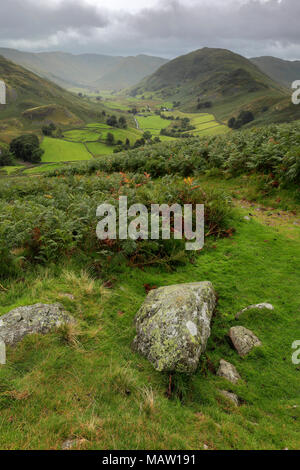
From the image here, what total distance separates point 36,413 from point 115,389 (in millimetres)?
962

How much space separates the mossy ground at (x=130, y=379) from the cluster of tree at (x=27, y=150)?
11024cm

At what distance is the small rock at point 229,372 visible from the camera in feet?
12.9

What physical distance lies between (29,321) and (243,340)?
3.77 metres

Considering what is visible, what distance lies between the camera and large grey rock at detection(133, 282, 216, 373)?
3766 millimetres

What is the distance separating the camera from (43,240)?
21.0 ft

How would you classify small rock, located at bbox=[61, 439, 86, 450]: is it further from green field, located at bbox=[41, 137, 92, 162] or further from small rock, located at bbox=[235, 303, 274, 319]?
green field, located at bbox=[41, 137, 92, 162]

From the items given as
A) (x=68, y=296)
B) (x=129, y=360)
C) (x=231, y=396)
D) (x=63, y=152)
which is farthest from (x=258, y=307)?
(x=63, y=152)

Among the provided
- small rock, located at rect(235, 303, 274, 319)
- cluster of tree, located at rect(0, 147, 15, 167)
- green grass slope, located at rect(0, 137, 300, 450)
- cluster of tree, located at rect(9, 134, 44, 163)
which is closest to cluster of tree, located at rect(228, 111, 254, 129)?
cluster of tree, located at rect(9, 134, 44, 163)

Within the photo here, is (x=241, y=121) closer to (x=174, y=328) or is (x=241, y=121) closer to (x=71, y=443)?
(x=174, y=328)

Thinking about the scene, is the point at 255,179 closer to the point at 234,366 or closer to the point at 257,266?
the point at 257,266

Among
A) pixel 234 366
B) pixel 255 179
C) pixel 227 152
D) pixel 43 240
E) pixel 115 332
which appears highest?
pixel 227 152

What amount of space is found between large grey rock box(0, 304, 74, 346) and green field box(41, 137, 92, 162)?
104m

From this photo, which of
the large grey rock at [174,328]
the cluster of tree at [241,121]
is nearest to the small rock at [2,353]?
the large grey rock at [174,328]

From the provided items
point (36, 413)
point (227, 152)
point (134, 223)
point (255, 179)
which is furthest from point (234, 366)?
point (227, 152)
